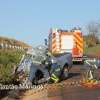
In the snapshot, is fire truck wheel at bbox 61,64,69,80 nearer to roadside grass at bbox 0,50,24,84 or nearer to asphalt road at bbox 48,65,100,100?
roadside grass at bbox 0,50,24,84

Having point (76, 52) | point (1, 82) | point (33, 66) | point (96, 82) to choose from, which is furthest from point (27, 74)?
point (76, 52)

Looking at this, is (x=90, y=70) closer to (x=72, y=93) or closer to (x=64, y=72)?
(x=64, y=72)

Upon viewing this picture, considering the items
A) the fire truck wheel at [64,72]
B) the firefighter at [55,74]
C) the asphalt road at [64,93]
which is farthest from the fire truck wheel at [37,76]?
the fire truck wheel at [64,72]

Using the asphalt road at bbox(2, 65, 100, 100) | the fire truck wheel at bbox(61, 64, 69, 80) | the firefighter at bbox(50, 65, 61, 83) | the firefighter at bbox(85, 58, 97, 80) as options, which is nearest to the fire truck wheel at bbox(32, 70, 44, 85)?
the asphalt road at bbox(2, 65, 100, 100)

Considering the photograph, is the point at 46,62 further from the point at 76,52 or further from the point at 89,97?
the point at 76,52

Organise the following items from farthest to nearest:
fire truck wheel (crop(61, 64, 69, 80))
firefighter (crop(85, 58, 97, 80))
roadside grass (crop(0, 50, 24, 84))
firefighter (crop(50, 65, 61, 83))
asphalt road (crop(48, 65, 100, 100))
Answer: fire truck wheel (crop(61, 64, 69, 80)), firefighter (crop(85, 58, 97, 80)), firefighter (crop(50, 65, 61, 83)), roadside grass (crop(0, 50, 24, 84)), asphalt road (crop(48, 65, 100, 100))

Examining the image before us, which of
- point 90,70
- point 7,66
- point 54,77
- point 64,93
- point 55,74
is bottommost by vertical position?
point 64,93

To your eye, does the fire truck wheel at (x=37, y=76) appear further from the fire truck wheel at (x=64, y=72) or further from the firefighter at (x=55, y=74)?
the fire truck wheel at (x=64, y=72)

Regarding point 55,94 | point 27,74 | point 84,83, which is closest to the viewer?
point 55,94

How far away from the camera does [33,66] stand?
64.3ft

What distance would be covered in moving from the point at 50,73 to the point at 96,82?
1.94 m

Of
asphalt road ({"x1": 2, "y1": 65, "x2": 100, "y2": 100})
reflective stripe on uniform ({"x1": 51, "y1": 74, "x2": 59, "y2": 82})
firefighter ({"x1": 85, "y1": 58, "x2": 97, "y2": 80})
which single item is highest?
firefighter ({"x1": 85, "y1": 58, "x2": 97, "y2": 80})

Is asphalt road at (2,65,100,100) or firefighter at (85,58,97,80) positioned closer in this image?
asphalt road at (2,65,100,100)

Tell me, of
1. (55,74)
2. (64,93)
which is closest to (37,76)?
(55,74)
